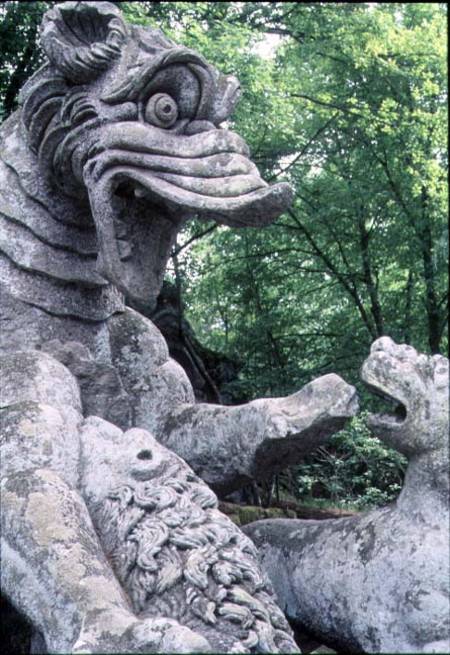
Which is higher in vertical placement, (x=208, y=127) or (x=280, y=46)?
(x=280, y=46)

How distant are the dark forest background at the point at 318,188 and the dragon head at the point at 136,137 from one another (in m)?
A: 2.82

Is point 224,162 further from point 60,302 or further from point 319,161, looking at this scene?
point 319,161

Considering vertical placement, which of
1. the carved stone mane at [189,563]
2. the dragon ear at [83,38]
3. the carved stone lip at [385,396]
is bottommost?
the carved stone mane at [189,563]

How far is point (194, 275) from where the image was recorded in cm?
798

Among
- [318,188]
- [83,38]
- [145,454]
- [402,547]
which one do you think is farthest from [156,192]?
[318,188]

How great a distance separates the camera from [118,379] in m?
3.39

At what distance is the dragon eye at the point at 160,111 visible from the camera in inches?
124

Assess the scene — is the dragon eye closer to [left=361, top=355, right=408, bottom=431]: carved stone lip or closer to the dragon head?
the dragon head

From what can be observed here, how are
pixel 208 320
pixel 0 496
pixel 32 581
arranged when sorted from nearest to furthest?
pixel 32 581 < pixel 0 496 < pixel 208 320

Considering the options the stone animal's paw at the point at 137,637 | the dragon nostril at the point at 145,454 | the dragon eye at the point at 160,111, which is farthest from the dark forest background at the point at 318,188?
the stone animal's paw at the point at 137,637

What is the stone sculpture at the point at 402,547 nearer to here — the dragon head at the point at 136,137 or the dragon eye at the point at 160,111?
the dragon head at the point at 136,137

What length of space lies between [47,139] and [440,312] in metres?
4.55

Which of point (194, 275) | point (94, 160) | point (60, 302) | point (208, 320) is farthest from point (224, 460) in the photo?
point (208, 320)

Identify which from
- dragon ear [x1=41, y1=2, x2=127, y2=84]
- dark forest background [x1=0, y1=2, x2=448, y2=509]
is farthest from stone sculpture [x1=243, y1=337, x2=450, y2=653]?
dark forest background [x1=0, y1=2, x2=448, y2=509]
